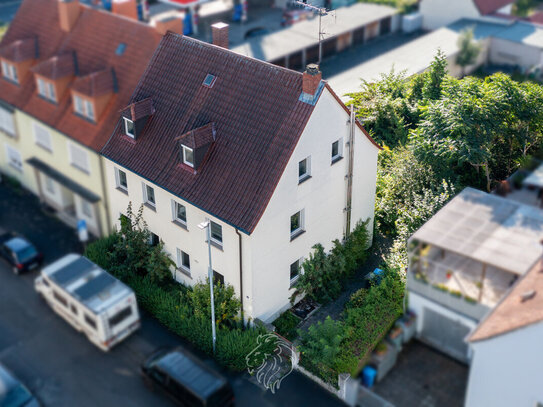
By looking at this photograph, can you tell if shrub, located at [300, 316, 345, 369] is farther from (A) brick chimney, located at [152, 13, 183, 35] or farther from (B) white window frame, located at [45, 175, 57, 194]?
(B) white window frame, located at [45, 175, 57, 194]

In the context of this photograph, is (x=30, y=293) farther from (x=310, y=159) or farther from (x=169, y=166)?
(x=310, y=159)

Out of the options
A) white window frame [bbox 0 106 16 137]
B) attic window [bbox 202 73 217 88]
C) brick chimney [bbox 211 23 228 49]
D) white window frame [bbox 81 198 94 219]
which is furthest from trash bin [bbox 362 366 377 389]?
white window frame [bbox 0 106 16 137]

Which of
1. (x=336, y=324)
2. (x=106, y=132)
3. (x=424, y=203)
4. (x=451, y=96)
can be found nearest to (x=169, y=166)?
(x=106, y=132)

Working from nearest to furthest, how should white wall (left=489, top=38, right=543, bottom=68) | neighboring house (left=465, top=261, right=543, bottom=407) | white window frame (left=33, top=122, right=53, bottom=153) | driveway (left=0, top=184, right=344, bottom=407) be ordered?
neighboring house (left=465, top=261, right=543, bottom=407) < driveway (left=0, top=184, right=344, bottom=407) < white window frame (left=33, top=122, right=53, bottom=153) < white wall (left=489, top=38, right=543, bottom=68)

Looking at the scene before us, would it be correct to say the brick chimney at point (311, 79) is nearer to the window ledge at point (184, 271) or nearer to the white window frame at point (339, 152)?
the white window frame at point (339, 152)

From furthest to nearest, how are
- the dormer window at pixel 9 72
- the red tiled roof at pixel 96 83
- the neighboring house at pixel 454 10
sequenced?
the neighboring house at pixel 454 10
the dormer window at pixel 9 72
the red tiled roof at pixel 96 83

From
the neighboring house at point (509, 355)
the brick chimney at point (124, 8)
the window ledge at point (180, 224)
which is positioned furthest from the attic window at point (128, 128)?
the neighboring house at point (509, 355)

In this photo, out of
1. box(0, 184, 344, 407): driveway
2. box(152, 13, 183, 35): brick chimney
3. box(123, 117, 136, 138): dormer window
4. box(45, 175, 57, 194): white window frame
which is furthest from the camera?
box(45, 175, 57, 194): white window frame
